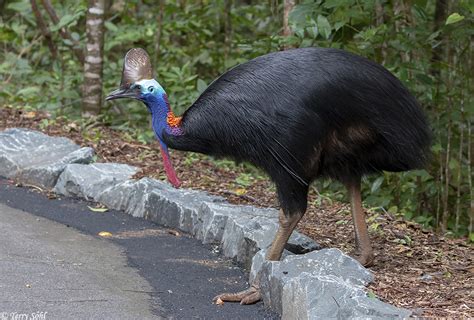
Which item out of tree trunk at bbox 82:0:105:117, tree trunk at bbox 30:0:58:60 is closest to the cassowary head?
tree trunk at bbox 82:0:105:117

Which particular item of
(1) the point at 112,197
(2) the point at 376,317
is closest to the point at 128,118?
(1) the point at 112,197

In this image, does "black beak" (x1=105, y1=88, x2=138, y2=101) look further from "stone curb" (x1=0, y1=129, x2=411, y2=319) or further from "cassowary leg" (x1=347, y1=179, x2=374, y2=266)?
"cassowary leg" (x1=347, y1=179, x2=374, y2=266)

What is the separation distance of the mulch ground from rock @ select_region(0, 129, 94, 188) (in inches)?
8.4

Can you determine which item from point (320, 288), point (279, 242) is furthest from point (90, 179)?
point (320, 288)

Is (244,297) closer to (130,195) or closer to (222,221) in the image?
(222,221)

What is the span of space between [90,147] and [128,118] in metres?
1.75

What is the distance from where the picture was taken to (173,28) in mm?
8891

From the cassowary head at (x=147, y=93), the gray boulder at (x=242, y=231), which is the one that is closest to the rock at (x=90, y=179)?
the gray boulder at (x=242, y=231)

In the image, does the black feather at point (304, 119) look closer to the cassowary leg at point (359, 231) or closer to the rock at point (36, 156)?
the cassowary leg at point (359, 231)

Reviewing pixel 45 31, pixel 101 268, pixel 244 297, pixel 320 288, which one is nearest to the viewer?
pixel 320 288

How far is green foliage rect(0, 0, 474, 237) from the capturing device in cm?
609

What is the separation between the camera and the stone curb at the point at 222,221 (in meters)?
3.83

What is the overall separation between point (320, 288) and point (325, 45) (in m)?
3.01

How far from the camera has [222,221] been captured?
5367 mm
